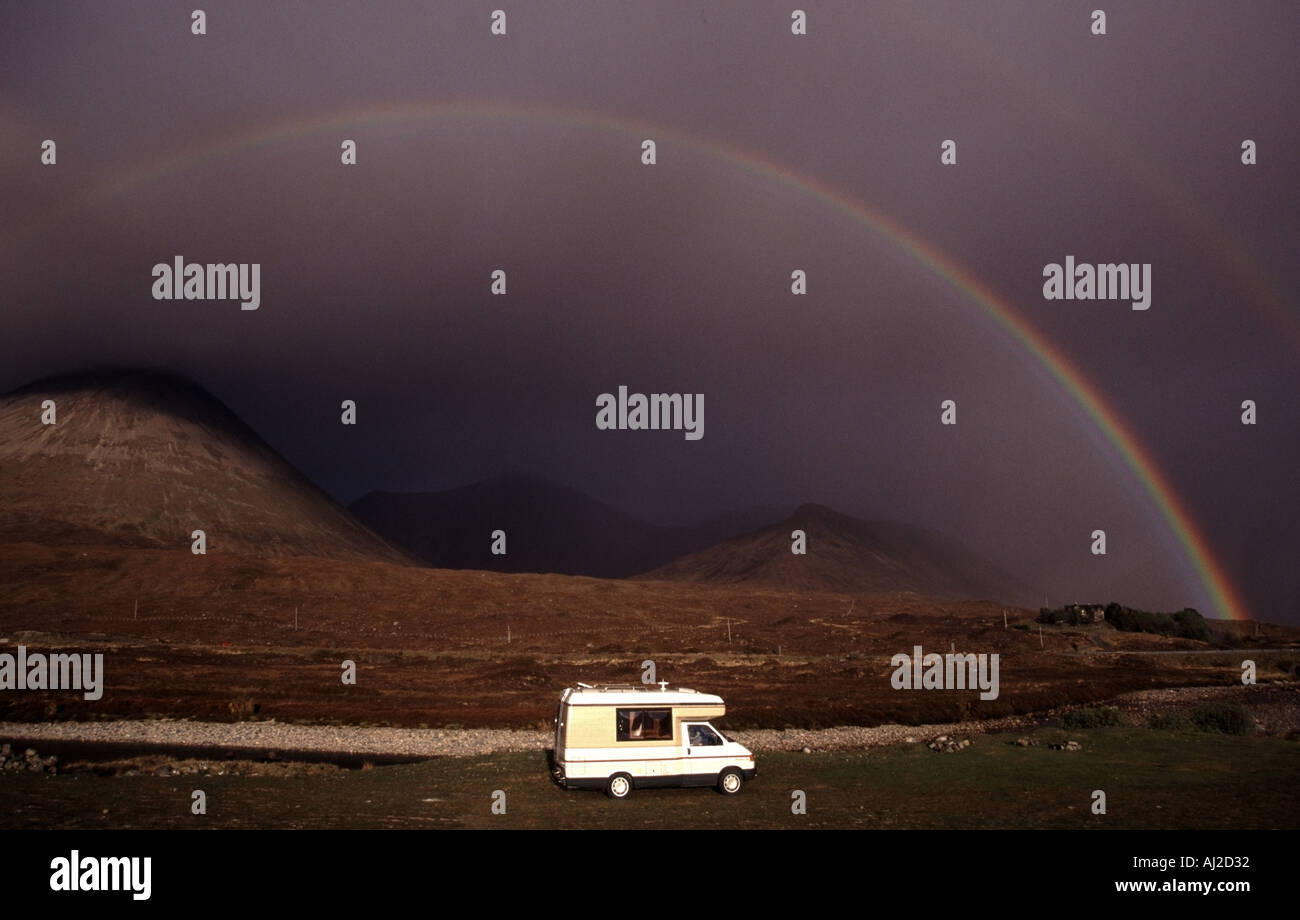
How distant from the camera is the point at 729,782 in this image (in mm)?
24391

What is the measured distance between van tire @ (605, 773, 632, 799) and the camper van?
24mm

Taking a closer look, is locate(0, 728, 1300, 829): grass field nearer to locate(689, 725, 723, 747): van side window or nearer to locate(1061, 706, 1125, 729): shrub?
locate(689, 725, 723, 747): van side window

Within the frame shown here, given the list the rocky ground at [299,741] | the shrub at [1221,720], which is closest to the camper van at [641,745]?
the rocky ground at [299,741]

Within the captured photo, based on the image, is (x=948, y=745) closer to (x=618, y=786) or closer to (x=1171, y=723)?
(x=1171, y=723)

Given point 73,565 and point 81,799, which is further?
point 73,565

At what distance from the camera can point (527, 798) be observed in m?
24.0

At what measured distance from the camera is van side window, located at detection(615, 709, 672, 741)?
24.0 m

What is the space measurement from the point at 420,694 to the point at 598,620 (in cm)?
5954

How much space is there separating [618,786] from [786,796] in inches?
165

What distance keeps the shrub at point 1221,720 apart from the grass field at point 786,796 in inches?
307

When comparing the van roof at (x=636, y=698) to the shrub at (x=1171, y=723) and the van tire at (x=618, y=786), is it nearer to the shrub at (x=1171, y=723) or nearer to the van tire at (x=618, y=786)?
the van tire at (x=618, y=786)
